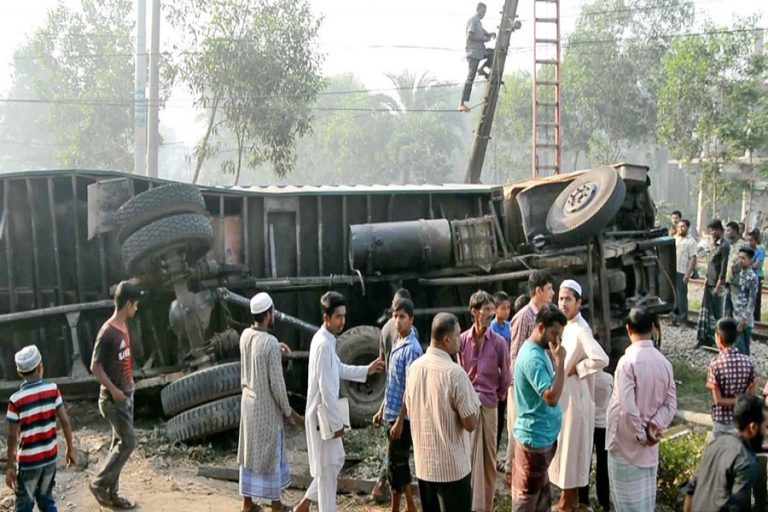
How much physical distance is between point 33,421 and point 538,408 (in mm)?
3236

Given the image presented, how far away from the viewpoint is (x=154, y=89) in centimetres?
1602

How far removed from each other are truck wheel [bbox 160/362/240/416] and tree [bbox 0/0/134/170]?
24238 millimetres

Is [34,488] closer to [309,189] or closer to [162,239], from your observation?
[162,239]

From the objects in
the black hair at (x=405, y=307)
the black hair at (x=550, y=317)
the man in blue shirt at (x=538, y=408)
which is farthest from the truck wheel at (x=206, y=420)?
the black hair at (x=550, y=317)

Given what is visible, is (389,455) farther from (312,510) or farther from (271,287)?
(271,287)

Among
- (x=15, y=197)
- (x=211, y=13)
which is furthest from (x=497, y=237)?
(x=211, y=13)

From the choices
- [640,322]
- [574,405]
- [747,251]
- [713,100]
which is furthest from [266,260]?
[713,100]

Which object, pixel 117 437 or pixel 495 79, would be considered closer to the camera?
pixel 117 437

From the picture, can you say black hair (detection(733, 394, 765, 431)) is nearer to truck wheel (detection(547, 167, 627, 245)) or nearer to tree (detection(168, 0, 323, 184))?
truck wheel (detection(547, 167, 627, 245))

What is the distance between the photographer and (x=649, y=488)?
4840 mm

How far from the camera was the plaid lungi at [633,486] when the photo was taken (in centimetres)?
480

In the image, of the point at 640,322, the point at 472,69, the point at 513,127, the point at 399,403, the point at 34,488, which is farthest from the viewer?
the point at 513,127

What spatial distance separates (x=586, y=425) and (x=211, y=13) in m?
17.0

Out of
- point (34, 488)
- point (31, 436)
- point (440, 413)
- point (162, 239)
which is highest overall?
point (162, 239)
